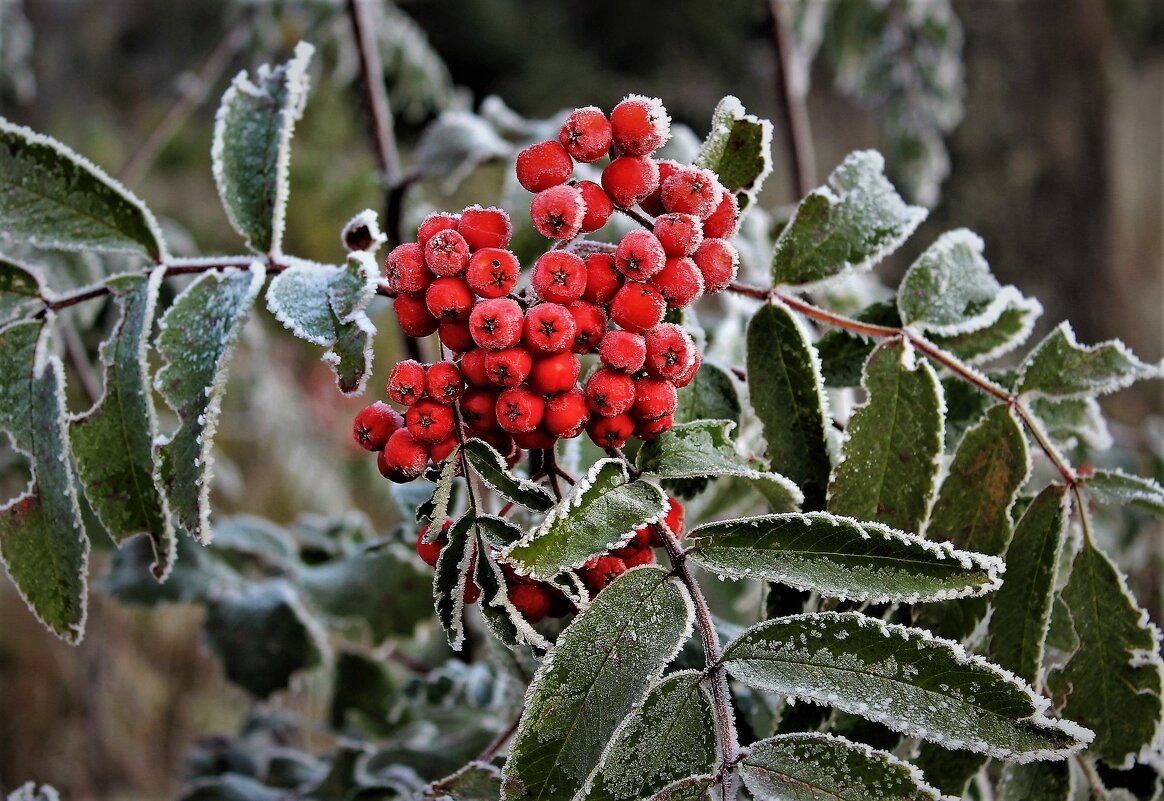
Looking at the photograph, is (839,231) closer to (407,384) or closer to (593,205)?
(593,205)

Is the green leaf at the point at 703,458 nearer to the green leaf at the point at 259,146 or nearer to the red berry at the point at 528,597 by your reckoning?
the red berry at the point at 528,597

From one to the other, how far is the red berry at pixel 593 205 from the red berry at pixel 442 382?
107 mm

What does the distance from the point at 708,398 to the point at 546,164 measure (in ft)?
0.63

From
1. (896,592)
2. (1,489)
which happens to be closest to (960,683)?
(896,592)

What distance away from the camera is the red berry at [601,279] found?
488 millimetres

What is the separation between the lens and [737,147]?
545 millimetres

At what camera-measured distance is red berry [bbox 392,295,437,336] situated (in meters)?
0.49

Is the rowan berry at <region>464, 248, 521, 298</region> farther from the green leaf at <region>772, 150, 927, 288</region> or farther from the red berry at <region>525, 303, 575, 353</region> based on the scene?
the green leaf at <region>772, 150, 927, 288</region>

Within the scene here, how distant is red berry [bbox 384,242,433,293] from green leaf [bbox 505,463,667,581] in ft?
0.44

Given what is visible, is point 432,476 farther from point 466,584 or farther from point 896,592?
point 896,592

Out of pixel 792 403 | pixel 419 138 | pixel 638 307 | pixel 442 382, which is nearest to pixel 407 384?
pixel 442 382

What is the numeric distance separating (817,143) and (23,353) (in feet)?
21.2

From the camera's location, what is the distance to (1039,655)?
53cm

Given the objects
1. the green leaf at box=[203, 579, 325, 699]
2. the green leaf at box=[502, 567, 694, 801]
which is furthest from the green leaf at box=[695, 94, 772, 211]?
the green leaf at box=[203, 579, 325, 699]
